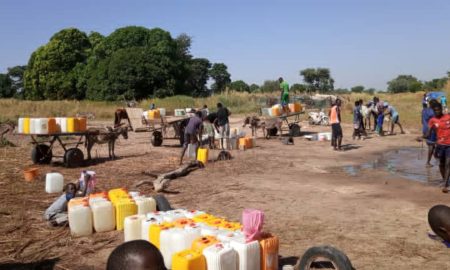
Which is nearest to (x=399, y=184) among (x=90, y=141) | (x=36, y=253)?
(x=36, y=253)

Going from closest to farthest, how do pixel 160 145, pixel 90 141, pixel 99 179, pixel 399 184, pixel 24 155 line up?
pixel 399 184 → pixel 99 179 → pixel 90 141 → pixel 24 155 → pixel 160 145

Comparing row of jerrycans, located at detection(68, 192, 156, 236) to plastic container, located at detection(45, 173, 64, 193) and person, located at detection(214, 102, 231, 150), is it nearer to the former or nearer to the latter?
plastic container, located at detection(45, 173, 64, 193)

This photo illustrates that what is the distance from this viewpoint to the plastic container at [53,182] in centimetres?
1066

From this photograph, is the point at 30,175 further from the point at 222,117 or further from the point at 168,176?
the point at 222,117

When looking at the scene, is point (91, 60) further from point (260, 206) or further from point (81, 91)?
point (260, 206)

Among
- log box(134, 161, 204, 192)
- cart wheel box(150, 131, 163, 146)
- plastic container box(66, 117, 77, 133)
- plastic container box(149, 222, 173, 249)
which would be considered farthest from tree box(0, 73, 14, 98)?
plastic container box(149, 222, 173, 249)

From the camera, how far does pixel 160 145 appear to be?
66.1ft

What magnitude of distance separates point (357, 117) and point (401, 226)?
1437 cm

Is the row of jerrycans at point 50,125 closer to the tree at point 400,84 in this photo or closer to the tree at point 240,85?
the tree at point 240,85

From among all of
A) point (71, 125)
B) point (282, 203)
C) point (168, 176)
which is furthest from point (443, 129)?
point (71, 125)

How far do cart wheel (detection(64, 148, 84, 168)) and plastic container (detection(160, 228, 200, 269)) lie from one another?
31.4ft

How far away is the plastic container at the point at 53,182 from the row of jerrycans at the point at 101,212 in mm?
3159

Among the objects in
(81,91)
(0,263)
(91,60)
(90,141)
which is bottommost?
(0,263)

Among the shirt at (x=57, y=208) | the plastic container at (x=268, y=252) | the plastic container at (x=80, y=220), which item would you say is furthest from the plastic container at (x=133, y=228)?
the shirt at (x=57, y=208)
